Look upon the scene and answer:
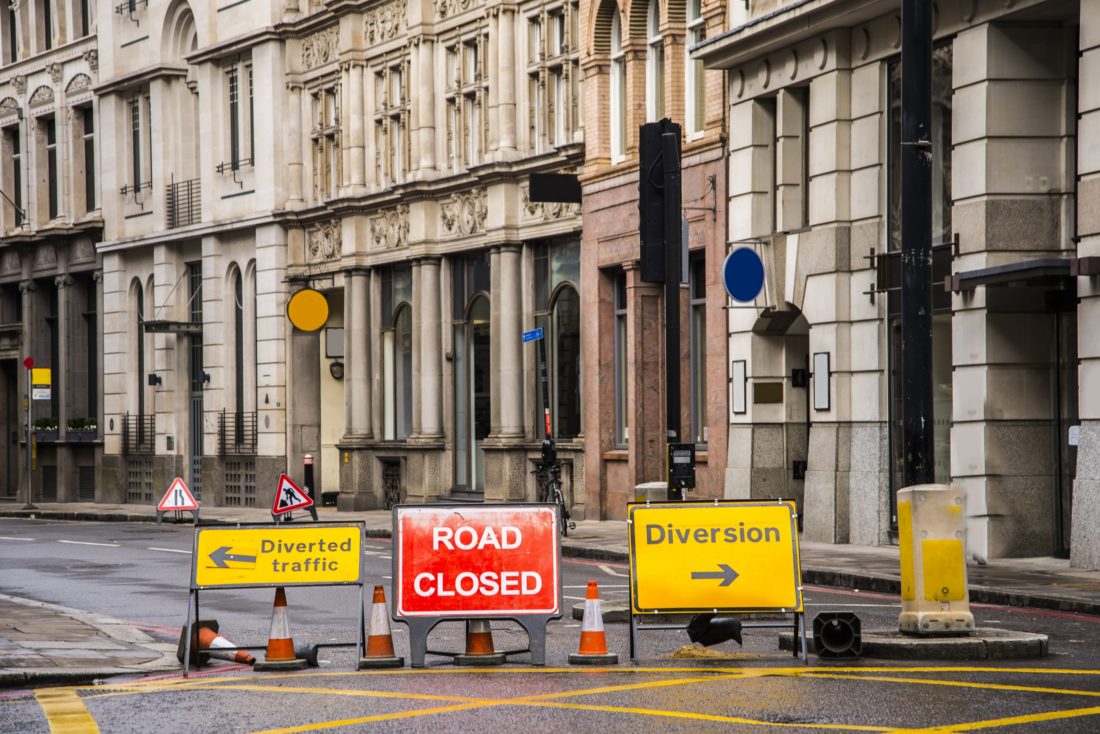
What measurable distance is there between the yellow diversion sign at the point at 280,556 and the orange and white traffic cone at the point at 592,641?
64.0 inches

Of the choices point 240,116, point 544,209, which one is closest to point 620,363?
point 544,209

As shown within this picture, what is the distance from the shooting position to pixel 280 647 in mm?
13625

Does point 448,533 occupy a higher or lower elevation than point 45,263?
lower

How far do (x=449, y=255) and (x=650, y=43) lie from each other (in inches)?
299

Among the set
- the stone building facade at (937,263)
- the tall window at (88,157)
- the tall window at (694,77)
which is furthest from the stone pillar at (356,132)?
the tall window at (88,157)

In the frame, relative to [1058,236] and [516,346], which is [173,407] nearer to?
[516,346]

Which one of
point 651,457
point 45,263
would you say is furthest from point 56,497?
point 651,457

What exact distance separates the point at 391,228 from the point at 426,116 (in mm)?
2653

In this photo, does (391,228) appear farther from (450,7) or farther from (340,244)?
(450,7)

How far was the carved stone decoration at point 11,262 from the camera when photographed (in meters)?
54.8

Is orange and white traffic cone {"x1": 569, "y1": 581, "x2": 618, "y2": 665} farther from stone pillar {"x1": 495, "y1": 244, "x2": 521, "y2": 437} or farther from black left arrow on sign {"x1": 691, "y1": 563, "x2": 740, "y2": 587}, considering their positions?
stone pillar {"x1": 495, "y1": 244, "x2": 521, "y2": 437}

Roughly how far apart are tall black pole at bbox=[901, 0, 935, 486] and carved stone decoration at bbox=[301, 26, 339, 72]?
2863 centimetres

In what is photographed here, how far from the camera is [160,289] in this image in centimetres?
4828

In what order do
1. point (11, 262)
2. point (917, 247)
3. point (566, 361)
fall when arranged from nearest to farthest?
point (917, 247)
point (566, 361)
point (11, 262)
